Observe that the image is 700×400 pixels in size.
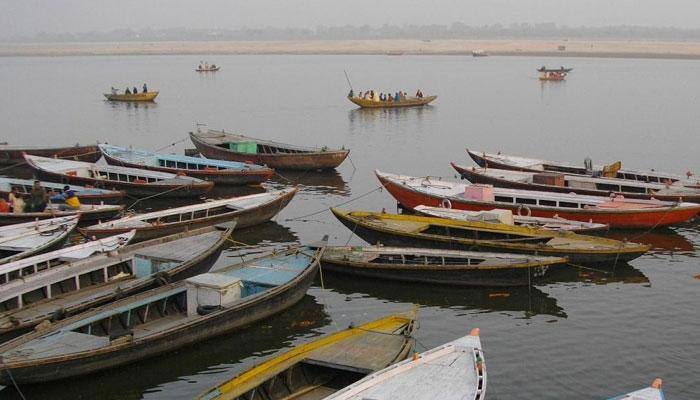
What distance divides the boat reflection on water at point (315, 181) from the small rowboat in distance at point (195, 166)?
2.10 metres

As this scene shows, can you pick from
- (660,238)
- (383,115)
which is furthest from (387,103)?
(660,238)

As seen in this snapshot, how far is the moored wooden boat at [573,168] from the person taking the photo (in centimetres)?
4266

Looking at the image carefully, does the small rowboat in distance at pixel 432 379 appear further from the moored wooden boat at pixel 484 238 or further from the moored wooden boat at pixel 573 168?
the moored wooden boat at pixel 573 168

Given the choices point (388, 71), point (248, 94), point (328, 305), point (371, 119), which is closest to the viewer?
point (328, 305)

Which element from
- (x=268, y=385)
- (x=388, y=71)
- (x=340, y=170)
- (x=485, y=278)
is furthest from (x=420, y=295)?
(x=388, y=71)

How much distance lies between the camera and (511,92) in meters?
111

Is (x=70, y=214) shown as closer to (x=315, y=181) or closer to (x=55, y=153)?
(x=315, y=181)

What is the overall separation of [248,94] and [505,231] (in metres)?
81.9

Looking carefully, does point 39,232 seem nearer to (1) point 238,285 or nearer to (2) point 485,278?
(1) point 238,285

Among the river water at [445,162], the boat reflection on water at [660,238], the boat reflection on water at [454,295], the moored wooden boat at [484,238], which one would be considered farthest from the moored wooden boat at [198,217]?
the boat reflection on water at [660,238]

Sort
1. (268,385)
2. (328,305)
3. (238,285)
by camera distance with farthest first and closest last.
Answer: (328,305) → (238,285) → (268,385)

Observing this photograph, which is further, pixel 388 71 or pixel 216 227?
pixel 388 71

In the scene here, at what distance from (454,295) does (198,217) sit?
41.6 ft

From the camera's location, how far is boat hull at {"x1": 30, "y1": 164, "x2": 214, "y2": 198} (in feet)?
133
